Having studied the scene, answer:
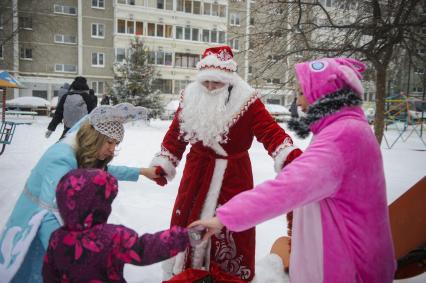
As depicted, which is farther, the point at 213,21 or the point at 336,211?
the point at 213,21

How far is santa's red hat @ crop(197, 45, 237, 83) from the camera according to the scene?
9.20 feet

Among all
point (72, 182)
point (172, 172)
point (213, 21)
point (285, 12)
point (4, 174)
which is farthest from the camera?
point (213, 21)

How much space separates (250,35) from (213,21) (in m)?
28.0

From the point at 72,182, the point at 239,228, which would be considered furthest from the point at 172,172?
the point at 239,228

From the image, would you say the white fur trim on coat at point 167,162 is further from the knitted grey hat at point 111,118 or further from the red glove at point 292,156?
the red glove at point 292,156

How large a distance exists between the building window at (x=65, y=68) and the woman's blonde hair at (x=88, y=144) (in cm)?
3406

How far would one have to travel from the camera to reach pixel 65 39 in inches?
1304

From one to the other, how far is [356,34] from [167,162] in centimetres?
512

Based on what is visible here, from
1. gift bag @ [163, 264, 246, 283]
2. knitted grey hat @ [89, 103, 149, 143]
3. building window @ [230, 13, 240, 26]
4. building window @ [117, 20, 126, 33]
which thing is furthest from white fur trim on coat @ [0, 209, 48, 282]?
building window @ [230, 13, 240, 26]

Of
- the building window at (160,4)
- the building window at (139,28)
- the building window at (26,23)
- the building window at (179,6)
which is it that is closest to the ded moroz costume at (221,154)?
the building window at (139,28)

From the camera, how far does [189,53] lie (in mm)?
33906

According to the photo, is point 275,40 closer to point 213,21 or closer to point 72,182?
point 72,182

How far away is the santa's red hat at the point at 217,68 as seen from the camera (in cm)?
280

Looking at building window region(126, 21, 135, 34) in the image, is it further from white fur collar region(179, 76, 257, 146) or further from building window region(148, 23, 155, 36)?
white fur collar region(179, 76, 257, 146)
